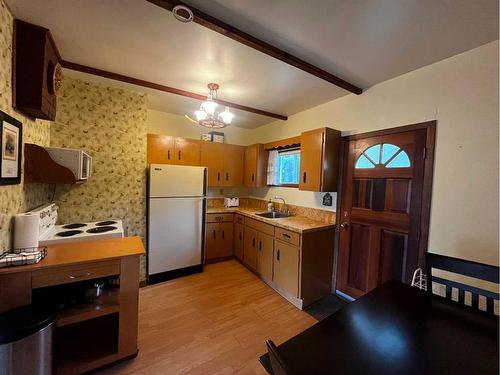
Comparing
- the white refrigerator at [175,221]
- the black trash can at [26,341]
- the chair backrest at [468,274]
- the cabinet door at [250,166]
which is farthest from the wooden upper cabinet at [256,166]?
the black trash can at [26,341]

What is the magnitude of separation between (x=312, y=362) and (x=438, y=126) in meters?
2.09

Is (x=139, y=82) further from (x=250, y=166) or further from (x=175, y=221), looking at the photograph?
(x=250, y=166)

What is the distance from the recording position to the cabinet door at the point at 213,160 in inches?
141

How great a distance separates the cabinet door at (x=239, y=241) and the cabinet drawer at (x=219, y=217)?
0.61ft

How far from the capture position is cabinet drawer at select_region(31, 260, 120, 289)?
1319mm

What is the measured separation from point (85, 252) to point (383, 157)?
111 inches

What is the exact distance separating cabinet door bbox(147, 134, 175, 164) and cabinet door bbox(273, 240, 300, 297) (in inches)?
81.7

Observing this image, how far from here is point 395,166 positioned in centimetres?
205

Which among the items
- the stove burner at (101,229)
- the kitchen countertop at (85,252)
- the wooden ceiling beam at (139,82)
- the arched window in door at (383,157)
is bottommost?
the kitchen countertop at (85,252)

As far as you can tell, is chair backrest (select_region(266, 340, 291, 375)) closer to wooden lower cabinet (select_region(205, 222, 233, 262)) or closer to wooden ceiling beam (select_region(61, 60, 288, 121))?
wooden ceiling beam (select_region(61, 60, 288, 121))

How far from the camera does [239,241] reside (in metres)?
3.50

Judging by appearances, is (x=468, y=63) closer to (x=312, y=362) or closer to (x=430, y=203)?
(x=430, y=203)

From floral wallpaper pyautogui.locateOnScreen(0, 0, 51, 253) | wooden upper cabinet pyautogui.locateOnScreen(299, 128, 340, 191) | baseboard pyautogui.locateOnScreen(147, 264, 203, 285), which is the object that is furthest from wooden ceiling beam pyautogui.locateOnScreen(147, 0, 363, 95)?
baseboard pyautogui.locateOnScreen(147, 264, 203, 285)

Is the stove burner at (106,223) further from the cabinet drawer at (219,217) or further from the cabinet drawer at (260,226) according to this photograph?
the cabinet drawer at (260,226)
